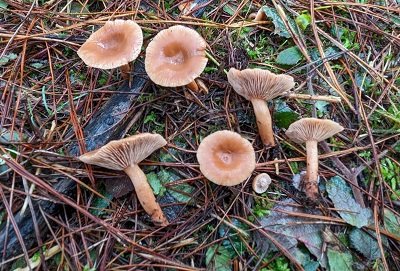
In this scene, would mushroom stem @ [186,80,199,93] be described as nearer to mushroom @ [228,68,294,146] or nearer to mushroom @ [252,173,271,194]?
mushroom @ [228,68,294,146]

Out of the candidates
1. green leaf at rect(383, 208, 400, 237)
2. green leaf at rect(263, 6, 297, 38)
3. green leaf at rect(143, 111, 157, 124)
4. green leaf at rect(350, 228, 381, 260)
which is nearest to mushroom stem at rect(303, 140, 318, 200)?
green leaf at rect(350, 228, 381, 260)

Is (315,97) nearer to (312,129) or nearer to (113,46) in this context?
(312,129)

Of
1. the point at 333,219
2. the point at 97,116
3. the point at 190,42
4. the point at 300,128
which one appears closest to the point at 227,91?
the point at 190,42

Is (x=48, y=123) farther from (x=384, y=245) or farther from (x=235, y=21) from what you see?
(x=384, y=245)

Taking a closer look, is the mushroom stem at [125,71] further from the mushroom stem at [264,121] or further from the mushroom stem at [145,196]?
the mushroom stem at [264,121]

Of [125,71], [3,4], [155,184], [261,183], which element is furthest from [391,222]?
[3,4]
